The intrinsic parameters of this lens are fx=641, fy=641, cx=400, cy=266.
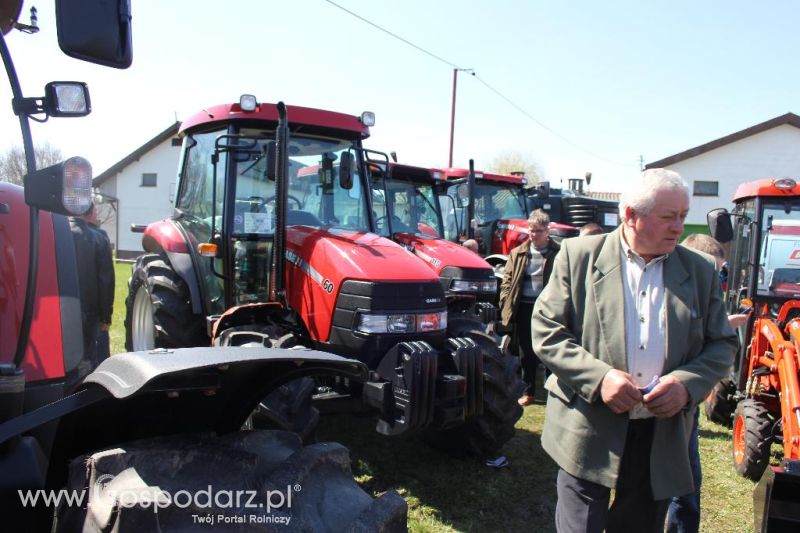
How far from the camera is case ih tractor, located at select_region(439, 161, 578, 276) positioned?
945cm

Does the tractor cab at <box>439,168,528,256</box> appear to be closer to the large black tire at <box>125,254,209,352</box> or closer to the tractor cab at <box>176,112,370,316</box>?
the tractor cab at <box>176,112,370,316</box>

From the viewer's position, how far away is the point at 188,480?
150cm

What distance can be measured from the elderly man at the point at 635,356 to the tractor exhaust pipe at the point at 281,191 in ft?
6.84

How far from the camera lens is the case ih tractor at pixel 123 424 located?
144 cm

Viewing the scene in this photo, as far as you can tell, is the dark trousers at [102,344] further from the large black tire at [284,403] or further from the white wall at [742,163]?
the white wall at [742,163]

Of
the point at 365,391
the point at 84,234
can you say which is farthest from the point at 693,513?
the point at 84,234

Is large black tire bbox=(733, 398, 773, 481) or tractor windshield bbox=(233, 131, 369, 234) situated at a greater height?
tractor windshield bbox=(233, 131, 369, 234)

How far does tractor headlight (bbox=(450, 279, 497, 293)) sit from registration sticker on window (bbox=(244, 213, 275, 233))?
7.60 feet

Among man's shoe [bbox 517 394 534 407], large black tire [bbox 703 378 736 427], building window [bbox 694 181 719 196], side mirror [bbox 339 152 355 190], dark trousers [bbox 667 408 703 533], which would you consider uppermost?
building window [bbox 694 181 719 196]

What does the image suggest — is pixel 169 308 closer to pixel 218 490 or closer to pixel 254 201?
pixel 254 201

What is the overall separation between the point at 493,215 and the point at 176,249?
612 cm

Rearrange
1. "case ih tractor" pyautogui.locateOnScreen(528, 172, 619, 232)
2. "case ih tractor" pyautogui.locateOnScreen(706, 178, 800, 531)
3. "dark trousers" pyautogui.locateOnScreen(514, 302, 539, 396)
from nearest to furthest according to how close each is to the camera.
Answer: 1. "case ih tractor" pyautogui.locateOnScreen(706, 178, 800, 531)
2. "dark trousers" pyautogui.locateOnScreen(514, 302, 539, 396)
3. "case ih tractor" pyautogui.locateOnScreen(528, 172, 619, 232)

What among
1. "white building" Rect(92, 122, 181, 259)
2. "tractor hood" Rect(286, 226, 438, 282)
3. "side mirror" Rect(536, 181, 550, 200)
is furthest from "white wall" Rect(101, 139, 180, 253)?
"tractor hood" Rect(286, 226, 438, 282)

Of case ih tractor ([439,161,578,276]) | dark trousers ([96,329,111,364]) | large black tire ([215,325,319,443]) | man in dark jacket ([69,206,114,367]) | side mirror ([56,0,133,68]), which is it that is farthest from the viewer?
case ih tractor ([439,161,578,276])
